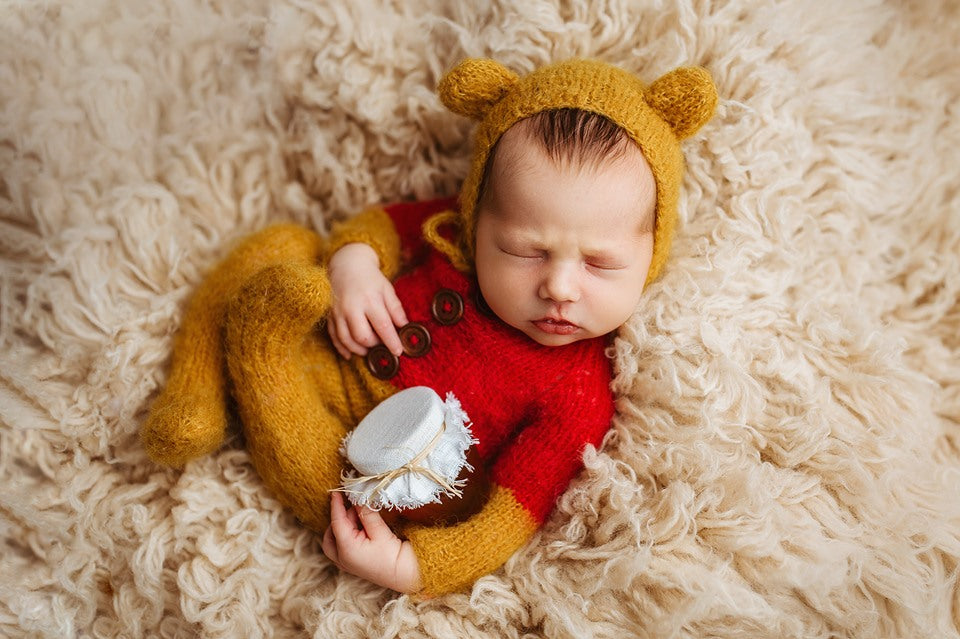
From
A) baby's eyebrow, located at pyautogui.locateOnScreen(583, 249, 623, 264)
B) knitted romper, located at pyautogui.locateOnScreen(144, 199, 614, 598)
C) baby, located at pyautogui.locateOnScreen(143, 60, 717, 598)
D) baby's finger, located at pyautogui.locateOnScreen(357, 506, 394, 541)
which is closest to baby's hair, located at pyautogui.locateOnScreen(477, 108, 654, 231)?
baby, located at pyautogui.locateOnScreen(143, 60, 717, 598)

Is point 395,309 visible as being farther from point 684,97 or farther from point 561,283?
point 684,97

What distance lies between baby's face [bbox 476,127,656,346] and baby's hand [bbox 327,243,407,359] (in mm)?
150

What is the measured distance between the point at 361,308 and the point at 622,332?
0.37 m

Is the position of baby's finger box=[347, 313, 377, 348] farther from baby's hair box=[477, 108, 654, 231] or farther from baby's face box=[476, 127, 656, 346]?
baby's hair box=[477, 108, 654, 231]

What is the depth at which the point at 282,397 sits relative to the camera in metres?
1.06

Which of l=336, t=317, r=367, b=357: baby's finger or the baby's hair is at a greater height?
the baby's hair

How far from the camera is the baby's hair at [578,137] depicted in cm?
99

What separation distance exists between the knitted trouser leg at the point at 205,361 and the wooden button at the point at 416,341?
21 cm

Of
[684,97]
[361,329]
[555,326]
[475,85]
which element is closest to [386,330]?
[361,329]

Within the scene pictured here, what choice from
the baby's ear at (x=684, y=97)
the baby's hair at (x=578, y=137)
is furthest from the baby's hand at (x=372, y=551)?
the baby's ear at (x=684, y=97)

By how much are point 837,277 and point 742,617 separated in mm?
525

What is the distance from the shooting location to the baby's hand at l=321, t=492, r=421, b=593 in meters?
1.00

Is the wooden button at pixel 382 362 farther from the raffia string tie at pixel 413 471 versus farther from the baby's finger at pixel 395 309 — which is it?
the raffia string tie at pixel 413 471

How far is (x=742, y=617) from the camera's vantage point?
0.94 metres
